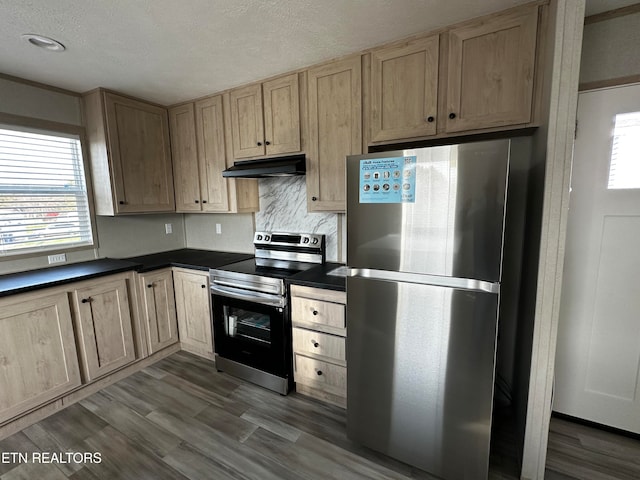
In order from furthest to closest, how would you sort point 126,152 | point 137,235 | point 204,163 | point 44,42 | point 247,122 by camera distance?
point 137,235 < point 204,163 < point 126,152 < point 247,122 < point 44,42

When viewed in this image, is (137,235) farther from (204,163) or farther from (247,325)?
(247,325)

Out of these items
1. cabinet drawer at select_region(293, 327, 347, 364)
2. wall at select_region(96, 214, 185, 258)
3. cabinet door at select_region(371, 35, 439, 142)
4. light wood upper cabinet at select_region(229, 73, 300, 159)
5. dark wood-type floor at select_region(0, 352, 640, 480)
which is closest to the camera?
dark wood-type floor at select_region(0, 352, 640, 480)

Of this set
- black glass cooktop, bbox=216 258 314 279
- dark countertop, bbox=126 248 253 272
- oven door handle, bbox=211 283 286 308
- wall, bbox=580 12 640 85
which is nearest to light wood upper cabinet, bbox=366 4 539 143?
wall, bbox=580 12 640 85

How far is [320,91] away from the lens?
2.14 m

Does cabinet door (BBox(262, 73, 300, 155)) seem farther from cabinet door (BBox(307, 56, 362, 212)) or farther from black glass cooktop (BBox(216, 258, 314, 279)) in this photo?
black glass cooktop (BBox(216, 258, 314, 279))

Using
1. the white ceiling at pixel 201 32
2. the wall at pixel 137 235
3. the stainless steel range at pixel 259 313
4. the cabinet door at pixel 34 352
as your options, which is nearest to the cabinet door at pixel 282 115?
the white ceiling at pixel 201 32

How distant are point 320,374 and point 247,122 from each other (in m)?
2.09

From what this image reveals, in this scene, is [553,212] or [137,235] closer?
[553,212]

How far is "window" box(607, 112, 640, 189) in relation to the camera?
1.63 metres

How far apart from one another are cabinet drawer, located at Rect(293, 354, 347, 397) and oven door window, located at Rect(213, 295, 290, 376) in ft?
0.36

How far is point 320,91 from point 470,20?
98 cm

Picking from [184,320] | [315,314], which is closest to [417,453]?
[315,314]

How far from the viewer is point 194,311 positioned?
2.73 meters

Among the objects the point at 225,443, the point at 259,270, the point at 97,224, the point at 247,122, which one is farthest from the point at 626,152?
the point at 97,224
